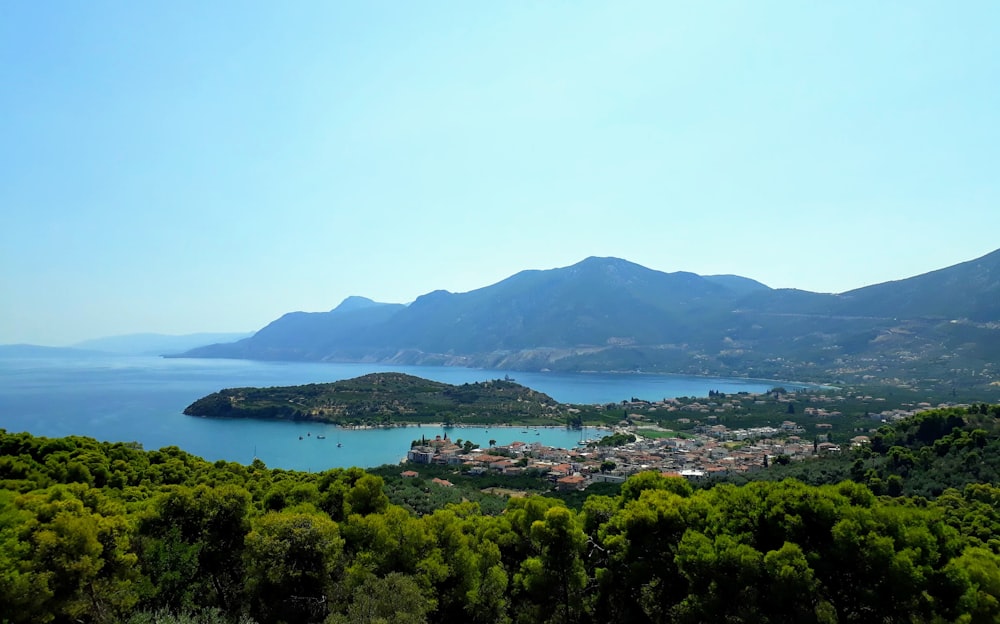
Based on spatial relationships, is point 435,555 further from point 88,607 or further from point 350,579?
point 88,607

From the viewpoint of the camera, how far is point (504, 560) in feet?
34.2

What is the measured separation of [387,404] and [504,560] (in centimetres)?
6638

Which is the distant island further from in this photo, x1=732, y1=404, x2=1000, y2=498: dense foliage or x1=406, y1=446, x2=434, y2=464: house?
x1=732, y1=404, x2=1000, y2=498: dense foliage

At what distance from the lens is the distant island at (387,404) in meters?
68.3

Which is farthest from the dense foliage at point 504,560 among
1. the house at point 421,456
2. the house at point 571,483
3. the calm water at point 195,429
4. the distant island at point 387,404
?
the distant island at point 387,404

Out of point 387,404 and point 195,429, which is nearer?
point 195,429

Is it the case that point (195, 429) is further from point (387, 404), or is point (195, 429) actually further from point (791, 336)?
point (791, 336)

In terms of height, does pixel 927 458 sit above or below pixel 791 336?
below

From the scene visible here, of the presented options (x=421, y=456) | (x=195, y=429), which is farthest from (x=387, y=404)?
(x=421, y=456)

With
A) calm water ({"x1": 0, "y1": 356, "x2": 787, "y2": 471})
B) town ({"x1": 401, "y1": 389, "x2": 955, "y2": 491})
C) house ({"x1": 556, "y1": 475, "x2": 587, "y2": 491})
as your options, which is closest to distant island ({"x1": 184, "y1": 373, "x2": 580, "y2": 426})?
calm water ({"x1": 0, "y1": 356, "x2": 787, "y2": 471})

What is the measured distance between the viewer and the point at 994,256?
122438 millimetres

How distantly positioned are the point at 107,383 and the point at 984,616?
13494 centimetres

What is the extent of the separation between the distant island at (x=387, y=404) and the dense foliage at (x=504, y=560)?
189 ft

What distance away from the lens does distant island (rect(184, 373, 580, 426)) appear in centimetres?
6831
